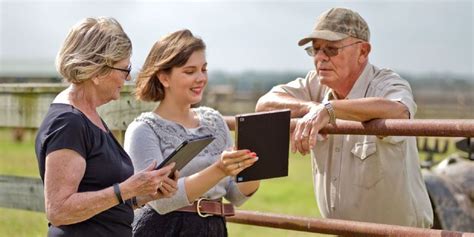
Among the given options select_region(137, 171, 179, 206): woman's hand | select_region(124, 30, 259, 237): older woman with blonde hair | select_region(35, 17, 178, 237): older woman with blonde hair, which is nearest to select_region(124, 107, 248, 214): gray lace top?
select_region(124, 30, 259, 237): older woman with blonde hair

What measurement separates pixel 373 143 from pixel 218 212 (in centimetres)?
72

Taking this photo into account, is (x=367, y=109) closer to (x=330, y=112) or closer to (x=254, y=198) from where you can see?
(x=330, y=112)

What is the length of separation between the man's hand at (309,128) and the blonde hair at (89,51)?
873mm

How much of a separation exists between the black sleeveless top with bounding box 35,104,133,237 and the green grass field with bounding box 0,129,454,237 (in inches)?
152

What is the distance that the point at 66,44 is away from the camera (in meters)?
3.36

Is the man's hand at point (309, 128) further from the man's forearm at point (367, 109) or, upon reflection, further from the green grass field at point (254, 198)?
the green grass field at point (254, 198)

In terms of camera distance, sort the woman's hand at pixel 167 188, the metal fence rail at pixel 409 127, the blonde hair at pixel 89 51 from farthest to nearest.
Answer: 1. the metal fence rail at pixel 409 127
2. the woman's hand at pixel 167 188
3. the blonde hair at pixel 89 51

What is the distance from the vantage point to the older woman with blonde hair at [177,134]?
3.79 metres

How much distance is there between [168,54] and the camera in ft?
12.6

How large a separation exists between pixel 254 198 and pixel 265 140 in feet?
30.0

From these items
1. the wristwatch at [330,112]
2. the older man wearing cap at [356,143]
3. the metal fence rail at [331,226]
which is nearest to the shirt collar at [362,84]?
the older man wearing cap at [356,143]

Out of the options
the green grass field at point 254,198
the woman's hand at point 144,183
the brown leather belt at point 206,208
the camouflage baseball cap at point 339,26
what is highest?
the camouflage baseball cap at point 339,26

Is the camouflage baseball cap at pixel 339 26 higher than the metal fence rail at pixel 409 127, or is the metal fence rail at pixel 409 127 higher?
the camouflage baseball cap at pixel 339 26

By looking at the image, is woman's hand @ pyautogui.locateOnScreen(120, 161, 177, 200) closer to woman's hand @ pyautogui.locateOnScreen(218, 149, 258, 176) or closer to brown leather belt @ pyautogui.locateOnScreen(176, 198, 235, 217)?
woman's hand @ pyautogui.locateOnScreen(218, 149, 258, 176)
